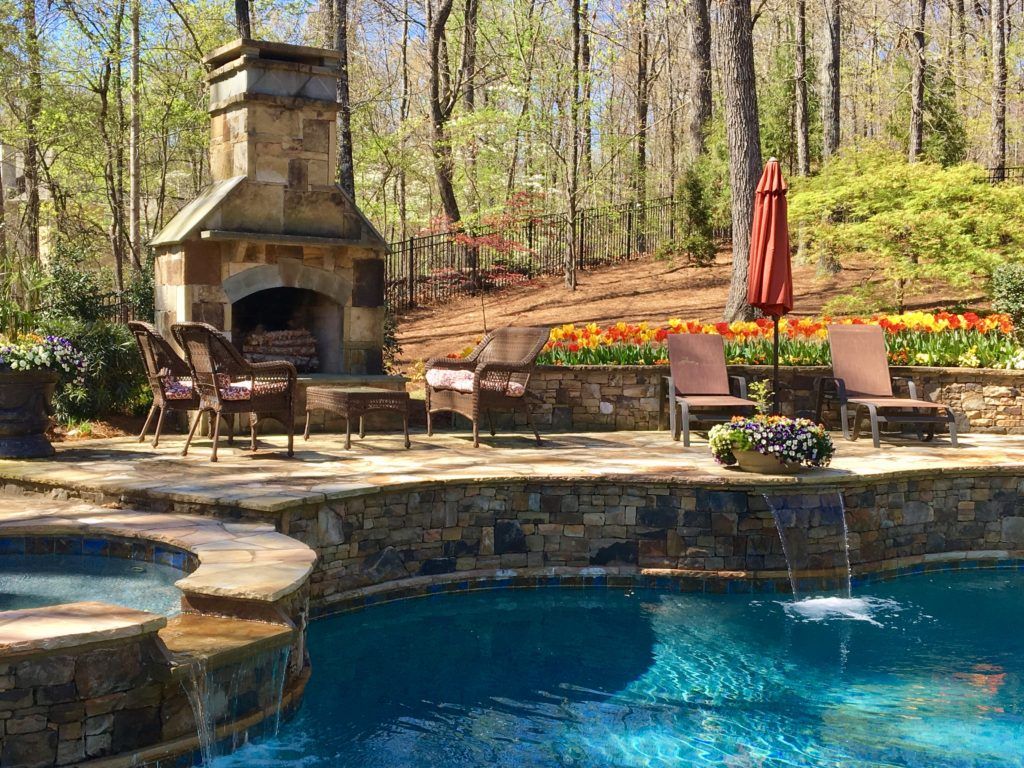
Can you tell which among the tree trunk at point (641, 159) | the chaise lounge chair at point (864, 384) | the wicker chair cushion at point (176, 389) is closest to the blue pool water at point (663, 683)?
the chaise lounge chair at point (864, 384)

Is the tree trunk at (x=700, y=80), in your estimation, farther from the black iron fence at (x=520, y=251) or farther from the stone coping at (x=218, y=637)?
the stone coping at (x=218, y=637)

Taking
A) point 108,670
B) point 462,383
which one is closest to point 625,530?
point 462,383

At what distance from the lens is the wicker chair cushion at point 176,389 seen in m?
8.30

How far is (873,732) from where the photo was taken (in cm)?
478

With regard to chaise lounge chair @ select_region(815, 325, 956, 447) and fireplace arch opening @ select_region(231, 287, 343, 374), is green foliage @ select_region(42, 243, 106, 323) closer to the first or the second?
fireplace arch opening @ select_region(231, 287, 343, 374)

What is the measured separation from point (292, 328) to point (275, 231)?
1.21 m

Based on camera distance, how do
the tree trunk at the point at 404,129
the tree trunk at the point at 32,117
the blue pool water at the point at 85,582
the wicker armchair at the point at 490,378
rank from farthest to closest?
the tree trunk at the point at 404,129 → the tree trunk at the point at 32,117 → the wicker armchair at the point at 490,378 → the blue pool water at the point at 85,582

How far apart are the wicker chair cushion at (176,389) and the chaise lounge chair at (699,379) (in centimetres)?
417

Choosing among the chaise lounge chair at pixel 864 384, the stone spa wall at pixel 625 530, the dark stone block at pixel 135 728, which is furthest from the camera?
the chaise lounge chair at pixel 864 384

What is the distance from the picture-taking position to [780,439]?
7.14 m

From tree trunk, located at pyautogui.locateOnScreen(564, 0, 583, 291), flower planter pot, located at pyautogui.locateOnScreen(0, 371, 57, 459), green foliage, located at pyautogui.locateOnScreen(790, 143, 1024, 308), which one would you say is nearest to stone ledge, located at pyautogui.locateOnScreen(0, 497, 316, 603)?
flower planter pot, located at pyautogui.locateOnScreen(0, 371, 57, 459)

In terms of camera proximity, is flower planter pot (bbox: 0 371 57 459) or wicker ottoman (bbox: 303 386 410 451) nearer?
flower planter pot (bbox: 0 371 57 459)

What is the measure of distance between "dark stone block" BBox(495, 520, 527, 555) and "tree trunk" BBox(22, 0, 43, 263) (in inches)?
590

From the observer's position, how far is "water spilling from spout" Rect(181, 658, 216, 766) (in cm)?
386
